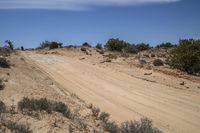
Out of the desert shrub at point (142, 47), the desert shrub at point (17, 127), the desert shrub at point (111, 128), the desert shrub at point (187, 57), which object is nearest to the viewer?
the desert shrub at point (17, 127)

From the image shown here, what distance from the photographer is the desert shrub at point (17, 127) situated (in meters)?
9.84

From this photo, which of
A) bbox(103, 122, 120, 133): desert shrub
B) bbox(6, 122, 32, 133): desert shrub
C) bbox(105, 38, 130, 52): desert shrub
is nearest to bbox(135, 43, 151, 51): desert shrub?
bbox(105, 38, 130, 52): desert shrub

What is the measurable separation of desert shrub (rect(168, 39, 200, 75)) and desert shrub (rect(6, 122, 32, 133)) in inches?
902

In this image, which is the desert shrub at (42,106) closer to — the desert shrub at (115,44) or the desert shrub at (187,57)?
the desert shrub at (187,57)

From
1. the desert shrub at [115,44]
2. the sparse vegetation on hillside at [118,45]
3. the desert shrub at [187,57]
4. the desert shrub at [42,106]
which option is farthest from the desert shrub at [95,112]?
the desert shrub at [115,44]

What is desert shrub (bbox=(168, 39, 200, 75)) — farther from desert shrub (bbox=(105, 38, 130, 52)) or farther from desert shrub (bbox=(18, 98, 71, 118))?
desert shrub (bbox=(105, 38, 130, 52))

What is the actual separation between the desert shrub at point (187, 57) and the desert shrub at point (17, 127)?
75.2 feet

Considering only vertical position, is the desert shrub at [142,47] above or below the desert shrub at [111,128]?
below

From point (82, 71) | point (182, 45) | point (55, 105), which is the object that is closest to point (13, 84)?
point (55, 105)

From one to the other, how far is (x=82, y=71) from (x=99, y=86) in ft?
24.3

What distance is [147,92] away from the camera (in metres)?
20.0

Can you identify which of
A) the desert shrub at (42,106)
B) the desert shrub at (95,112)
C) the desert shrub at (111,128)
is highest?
the desert shrub at (42,106)

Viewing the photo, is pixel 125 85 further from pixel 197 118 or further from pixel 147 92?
pixel 197 118

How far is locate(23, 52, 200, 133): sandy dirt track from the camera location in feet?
46.1
